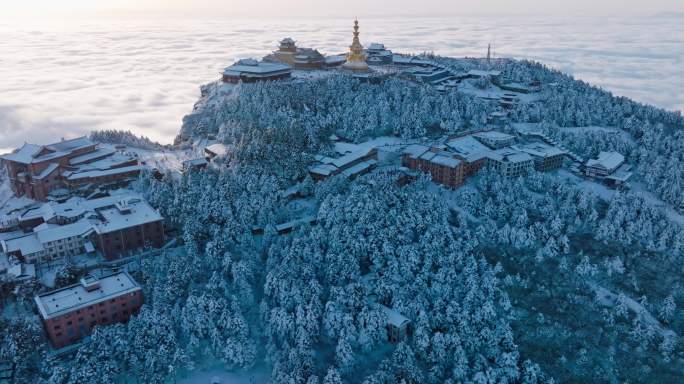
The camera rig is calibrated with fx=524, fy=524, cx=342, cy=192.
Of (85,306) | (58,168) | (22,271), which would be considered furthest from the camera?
(58,168)

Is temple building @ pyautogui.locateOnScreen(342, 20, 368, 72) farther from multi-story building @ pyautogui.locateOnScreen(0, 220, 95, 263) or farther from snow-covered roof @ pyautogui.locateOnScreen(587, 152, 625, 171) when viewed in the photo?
multi-story building @ pyautogui.locateOnScreen(0, 220, 95, 263)

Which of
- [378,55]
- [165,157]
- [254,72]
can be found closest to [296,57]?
[254,72]

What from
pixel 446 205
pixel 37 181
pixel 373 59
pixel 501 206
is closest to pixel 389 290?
pixel 446 205

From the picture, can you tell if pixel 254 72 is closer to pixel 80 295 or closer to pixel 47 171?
pixel 47 171

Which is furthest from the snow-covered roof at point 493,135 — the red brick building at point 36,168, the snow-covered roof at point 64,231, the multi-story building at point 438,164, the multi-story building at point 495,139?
the red brick building at point 36,168

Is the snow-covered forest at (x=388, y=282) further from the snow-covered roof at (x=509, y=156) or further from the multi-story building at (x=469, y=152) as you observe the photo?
the snow-covered roof at (x=509, y=156)

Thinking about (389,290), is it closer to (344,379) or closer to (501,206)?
(344,379)
